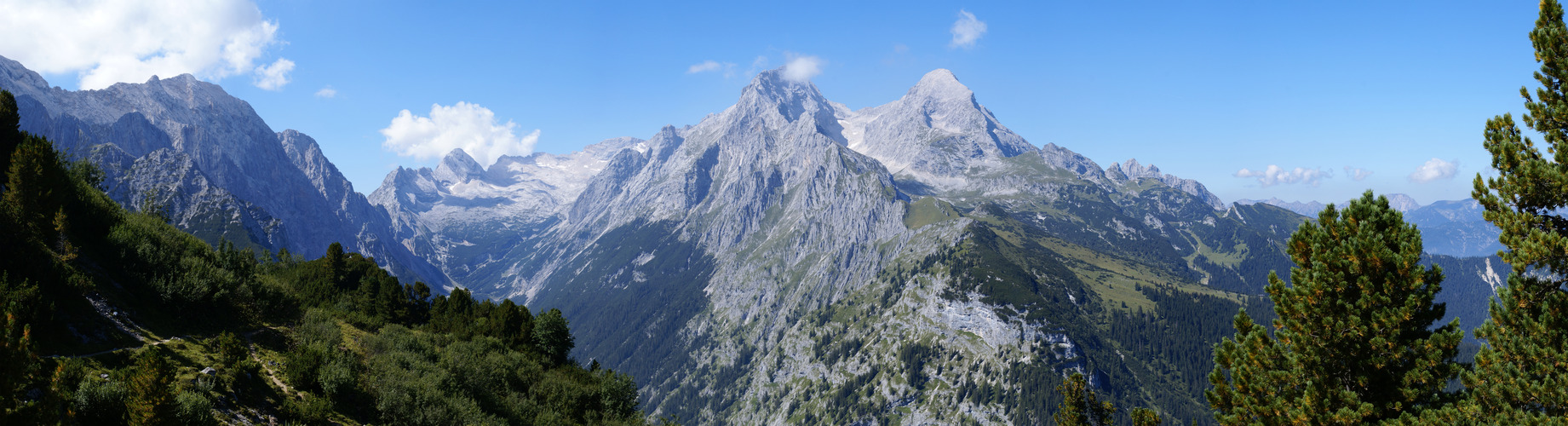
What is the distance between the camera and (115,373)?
63.5ft

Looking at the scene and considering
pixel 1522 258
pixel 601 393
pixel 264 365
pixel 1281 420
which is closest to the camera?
pixel 1522 258

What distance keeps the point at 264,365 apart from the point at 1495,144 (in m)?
45.9

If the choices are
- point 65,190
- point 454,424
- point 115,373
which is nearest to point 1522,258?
point 454,424

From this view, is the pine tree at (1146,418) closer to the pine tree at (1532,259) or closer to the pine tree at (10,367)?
the pine tree at (1532,259)

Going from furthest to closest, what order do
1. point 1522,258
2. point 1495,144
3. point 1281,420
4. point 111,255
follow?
point 111,255 → point 1281,420 → point 1495,144 → point 1522,258

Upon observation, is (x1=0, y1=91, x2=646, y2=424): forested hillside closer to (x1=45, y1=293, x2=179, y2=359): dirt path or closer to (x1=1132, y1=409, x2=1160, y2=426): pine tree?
(x1=45, y1=293, x2=179, y2=359): dirt path

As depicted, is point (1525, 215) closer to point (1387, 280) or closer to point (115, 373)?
point (1387, 280)

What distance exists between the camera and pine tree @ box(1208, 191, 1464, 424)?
17.3 m

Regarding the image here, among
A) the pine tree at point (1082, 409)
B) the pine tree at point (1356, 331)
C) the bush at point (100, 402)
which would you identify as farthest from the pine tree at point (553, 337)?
the pine tree at point (1356, 331)

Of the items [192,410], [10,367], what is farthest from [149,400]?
[10,367]

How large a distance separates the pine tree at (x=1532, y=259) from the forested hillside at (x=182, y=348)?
34982 mm

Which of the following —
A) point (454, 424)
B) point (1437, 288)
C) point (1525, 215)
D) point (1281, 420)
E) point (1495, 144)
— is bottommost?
point (454, 424)

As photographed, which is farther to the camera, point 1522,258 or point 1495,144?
point 1495,144

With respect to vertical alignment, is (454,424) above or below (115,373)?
below
